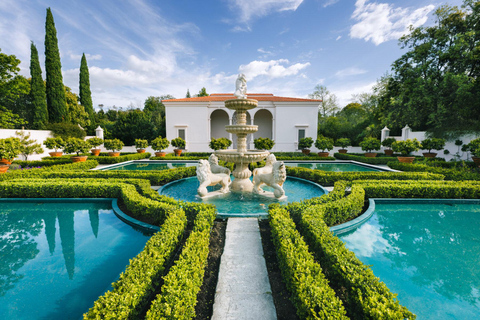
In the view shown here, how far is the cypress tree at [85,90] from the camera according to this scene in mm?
28297

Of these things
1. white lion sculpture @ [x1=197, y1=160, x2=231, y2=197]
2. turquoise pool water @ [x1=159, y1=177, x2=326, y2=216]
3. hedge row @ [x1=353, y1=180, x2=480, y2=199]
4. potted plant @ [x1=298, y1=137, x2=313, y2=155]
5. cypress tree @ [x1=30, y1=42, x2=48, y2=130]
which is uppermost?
cypress tree @ [x1=30, y1=42, x2=48, y2=130]

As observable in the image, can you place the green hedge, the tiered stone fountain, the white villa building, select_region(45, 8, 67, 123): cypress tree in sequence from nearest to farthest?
the green hedge, the tiered stone fountain, select_region(45, 8, 67, 123): cypress tree, the white villa building

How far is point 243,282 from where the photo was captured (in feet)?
10.1

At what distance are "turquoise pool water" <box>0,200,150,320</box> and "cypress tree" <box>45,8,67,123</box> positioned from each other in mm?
21484

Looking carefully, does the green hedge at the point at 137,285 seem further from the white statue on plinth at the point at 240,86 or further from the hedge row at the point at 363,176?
the hedge row at the point at 363,176

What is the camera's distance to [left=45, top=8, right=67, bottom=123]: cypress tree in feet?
71.5

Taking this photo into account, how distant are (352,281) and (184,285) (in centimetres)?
204

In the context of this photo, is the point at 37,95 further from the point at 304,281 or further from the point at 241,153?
the point at 304,281

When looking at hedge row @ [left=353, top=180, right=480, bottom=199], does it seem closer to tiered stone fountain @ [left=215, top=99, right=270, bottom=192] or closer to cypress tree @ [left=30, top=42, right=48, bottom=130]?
tiered stone fountain @ [left=215, top=99, right=270, bottom=192]

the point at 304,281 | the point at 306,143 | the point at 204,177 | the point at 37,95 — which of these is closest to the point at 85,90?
the point at 37,95

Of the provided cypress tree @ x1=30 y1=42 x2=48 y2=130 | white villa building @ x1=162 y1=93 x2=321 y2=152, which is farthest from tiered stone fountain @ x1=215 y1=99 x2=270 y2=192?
cypress tree @ x1=30 y1=42 x2=48 y2=130

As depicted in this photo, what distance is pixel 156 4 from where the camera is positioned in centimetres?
1049

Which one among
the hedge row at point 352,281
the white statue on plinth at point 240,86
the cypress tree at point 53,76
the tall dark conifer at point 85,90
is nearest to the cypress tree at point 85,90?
the tall dark conifer at point 85,90

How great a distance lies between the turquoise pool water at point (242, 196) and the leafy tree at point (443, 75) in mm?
17975
